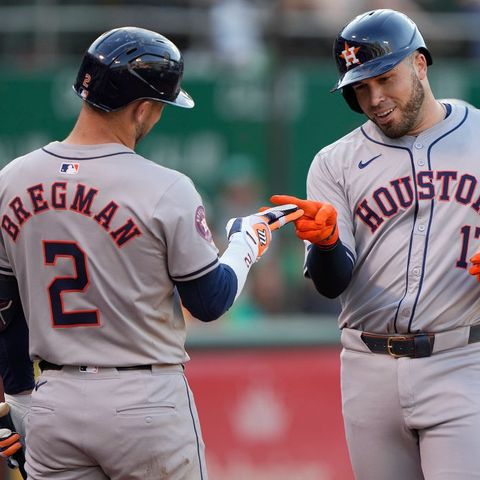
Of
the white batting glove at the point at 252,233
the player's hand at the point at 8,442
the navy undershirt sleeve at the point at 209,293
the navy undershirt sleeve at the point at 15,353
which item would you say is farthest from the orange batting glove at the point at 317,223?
the player's hand at the point at 8,442

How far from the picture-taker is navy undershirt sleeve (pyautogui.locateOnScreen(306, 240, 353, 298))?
399 cm

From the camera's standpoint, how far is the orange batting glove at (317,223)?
391cm

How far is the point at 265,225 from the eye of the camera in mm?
3939

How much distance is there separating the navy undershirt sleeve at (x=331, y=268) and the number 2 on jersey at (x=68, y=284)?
94 cm

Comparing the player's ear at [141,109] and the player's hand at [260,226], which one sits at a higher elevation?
the player's ear at [141,109]

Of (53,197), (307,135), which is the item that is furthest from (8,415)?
(307,135)

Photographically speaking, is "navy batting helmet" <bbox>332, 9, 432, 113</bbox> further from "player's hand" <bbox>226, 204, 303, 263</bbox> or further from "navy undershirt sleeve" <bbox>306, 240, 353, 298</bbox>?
"navy undershirt sleeve" <bbox>306, 240, 353, 298</bbox>

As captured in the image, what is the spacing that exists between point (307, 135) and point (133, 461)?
6238 millimetres

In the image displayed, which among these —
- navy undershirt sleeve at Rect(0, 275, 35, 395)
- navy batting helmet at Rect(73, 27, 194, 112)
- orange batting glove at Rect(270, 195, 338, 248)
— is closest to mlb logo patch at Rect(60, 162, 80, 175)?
navy batting helmet at Rect(73, 27, 194, 112)

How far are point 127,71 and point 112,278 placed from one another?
2.13ft

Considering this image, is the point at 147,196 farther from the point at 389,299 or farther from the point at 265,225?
the point at 389,299

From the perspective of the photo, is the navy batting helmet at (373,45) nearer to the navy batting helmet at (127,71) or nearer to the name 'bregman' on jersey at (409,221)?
the name 'bregman' on jersey at (409,221)

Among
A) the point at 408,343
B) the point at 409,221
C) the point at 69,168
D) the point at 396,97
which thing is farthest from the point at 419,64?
the point at 69,168

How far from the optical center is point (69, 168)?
136 inches
